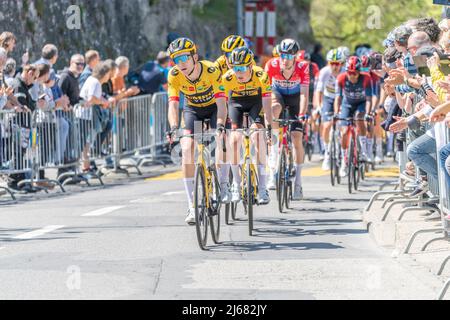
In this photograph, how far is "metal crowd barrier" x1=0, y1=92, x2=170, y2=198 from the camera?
18.7m

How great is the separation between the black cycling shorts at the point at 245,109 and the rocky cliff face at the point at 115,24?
1136 centimetres

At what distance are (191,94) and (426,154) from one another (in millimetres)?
2482

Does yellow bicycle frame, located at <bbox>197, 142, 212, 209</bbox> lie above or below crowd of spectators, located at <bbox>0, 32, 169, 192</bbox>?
below

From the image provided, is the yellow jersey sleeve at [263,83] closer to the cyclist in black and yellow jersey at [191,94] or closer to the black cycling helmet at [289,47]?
the cyclist in black and yellow jersey at [191,94]

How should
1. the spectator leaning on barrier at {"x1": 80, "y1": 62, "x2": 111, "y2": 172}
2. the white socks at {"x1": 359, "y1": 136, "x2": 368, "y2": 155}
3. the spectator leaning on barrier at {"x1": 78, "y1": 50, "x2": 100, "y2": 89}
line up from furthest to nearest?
the spectator leaning on barrier at {"x1": 78, "y1": 50, "x2": 100, "y2": 89} < the spectator leaning on barrier at {"x1": 80, "y1": 62, "x2": 111, "y2": 172} < the white socks at {"x1": 359, "y1": 136, "x2": 368, "y2": 155}

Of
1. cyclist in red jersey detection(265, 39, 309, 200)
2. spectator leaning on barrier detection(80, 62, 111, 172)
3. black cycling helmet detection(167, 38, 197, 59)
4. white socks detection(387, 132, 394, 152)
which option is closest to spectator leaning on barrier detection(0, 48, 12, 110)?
spectator leaning on barrier detection(80, 62, 111, 172)

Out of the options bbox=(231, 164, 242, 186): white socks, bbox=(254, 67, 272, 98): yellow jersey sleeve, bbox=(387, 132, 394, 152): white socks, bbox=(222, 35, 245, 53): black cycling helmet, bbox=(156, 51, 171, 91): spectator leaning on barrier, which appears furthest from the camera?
bbox=(387, 132, 394, 152): white socks

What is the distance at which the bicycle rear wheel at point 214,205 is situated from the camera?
12.8 meters

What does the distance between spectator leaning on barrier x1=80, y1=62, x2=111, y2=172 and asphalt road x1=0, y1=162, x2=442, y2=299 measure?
3.06 meters

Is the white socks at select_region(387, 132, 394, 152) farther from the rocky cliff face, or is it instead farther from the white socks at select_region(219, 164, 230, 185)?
the white socks at select_region(219, 164, 230, 185)

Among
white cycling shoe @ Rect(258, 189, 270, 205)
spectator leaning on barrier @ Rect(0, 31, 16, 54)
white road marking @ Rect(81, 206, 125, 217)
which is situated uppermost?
spectator leaning on barrier @ Rect(0, 31, 16, 54)

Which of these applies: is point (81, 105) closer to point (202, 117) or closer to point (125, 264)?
point (202, 117)

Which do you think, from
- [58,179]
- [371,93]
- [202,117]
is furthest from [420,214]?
[58,179]

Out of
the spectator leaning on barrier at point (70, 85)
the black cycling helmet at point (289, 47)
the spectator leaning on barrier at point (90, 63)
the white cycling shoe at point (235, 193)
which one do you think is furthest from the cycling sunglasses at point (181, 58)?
the spectator leaning on barrier at point (90, 63)
